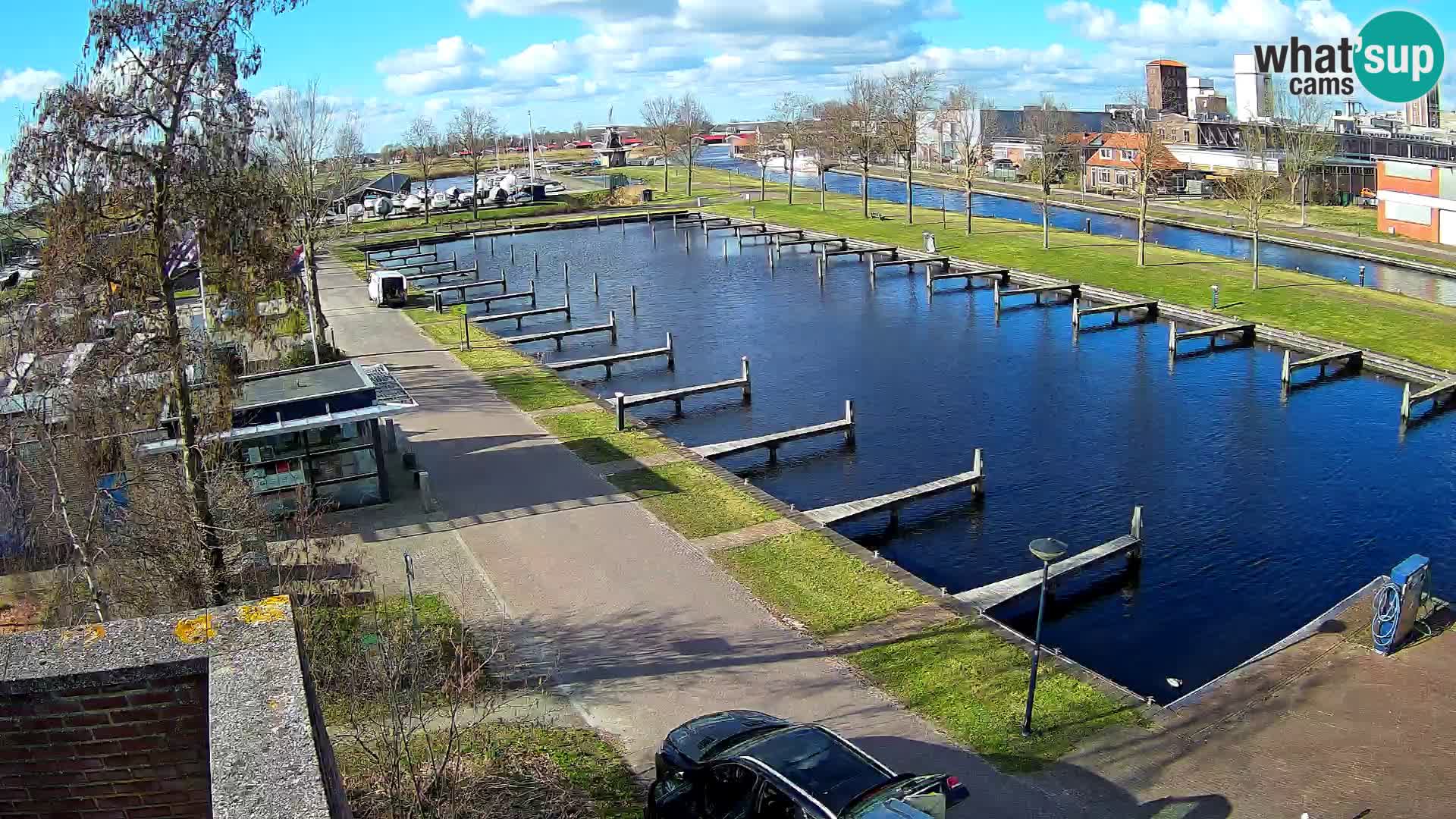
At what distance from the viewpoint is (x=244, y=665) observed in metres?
6.79

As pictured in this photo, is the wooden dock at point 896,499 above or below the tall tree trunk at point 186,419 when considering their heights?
below

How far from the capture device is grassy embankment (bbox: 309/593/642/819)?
45.8ft

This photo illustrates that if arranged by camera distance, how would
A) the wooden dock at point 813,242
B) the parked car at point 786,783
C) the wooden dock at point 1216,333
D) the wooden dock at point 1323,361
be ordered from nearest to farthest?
the parked car at point 786,783 < the wooden dock at point 1323,361 < the wooden dock at point 1216,333 < the wooden dock at point 813,242

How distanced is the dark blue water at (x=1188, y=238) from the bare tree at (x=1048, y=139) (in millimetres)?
2719

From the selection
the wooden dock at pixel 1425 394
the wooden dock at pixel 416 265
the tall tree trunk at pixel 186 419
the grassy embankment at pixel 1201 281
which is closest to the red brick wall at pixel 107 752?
the tall tree trunk at pixel 186 419

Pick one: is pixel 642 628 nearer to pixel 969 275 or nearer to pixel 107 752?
pixel 107 752

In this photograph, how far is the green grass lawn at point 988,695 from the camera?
16297mm

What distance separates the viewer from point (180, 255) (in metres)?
16.3

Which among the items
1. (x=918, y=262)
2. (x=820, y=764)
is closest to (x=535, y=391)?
(x=820, y=764)

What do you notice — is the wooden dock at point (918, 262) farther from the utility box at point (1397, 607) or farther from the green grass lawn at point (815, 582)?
the utility box at point (1397, 607)

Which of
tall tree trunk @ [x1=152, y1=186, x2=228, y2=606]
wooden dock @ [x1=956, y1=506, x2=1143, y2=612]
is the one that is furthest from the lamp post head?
tall tree trunk @ [x1=152, y1=186, x2=228, y2=606]

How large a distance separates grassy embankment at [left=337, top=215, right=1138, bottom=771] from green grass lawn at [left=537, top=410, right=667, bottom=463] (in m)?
0.07

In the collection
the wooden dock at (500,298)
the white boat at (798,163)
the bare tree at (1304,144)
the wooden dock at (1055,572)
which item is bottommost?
the wooden dock at (1055,572)

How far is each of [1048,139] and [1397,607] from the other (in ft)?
307
